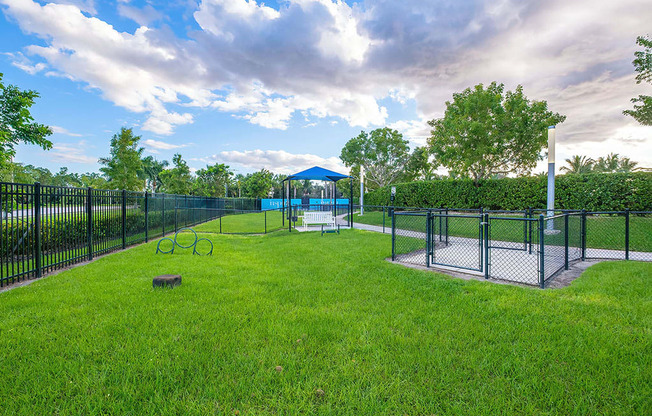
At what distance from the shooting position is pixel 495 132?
60.7ft

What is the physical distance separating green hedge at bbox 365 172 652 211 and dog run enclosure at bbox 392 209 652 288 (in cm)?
117

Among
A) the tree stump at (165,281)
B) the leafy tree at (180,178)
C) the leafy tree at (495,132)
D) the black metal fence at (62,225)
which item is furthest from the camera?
the leafy tree at (180,178)

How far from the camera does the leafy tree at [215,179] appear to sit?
38.0 m

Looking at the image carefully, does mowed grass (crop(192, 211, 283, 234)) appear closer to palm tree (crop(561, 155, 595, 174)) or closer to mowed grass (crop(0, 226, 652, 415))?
mowed grass (crop(0, 226, 652, 415))

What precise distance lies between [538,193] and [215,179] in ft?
123

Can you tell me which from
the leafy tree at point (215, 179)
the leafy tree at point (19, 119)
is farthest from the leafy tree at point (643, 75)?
the leafy tree at point (215, 179)

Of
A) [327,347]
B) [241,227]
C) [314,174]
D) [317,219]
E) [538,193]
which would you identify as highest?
[314,174]

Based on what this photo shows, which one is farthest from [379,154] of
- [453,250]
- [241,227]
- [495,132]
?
[453,250]

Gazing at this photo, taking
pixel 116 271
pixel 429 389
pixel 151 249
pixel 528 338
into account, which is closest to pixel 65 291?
pixel 116 271

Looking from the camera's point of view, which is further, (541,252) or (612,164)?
(612,164)

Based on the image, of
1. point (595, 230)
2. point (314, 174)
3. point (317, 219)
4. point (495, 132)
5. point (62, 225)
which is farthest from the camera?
point (495, 132)

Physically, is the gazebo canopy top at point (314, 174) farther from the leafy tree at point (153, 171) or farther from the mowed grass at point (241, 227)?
the leafy tree at point (153, 171)

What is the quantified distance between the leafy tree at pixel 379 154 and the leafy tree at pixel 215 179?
60.0 feet

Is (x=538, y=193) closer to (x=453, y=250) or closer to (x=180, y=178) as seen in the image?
(x=453, y=250)
